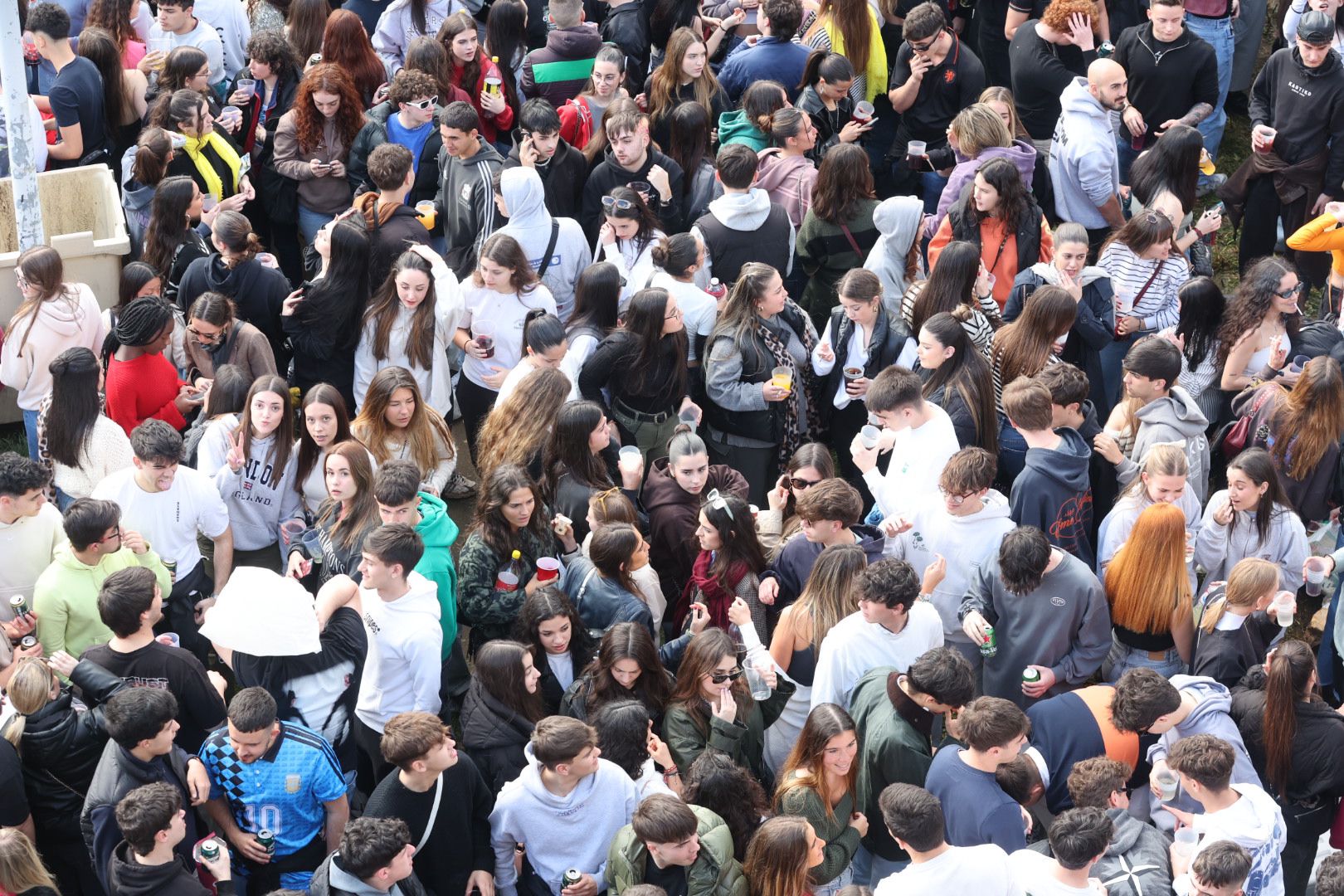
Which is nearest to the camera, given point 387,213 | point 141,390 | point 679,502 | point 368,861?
point 368,861

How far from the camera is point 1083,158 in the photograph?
31.2ft

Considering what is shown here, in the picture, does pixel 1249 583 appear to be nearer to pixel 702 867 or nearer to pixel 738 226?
pixel 702 867

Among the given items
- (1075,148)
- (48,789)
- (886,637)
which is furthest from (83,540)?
(1075,148)

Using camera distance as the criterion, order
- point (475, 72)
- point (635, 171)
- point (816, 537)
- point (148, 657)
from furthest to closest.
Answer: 1. point (475, 72)
2. point (635, 171)
3. point (816, 537)
4. point (148, 657)

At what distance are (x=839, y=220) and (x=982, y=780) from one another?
3904mm

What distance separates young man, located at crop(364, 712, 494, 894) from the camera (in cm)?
562

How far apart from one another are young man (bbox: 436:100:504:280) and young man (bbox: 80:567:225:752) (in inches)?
129

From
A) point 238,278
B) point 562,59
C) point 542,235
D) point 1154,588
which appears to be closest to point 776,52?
point 562,59

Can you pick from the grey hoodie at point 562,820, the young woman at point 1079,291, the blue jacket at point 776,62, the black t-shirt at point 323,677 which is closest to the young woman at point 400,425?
the black t-shirt at point 323,677

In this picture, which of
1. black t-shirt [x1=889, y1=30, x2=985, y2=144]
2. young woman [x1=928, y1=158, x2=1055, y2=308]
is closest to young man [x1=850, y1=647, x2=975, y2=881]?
young woman [x1=928, y1=158, x2=1055, y2=308]

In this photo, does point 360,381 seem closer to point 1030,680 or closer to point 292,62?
point 292,62

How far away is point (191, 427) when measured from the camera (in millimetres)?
7773

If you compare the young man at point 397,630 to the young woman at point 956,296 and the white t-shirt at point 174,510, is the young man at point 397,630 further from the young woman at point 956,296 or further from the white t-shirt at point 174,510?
the young woman at point 956,296

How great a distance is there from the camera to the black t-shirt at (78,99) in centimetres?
961
